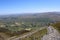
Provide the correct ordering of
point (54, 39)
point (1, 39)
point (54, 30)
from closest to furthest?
point (54, 39), point (54, 30), point (1, 39)

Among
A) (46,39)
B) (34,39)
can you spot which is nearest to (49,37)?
(46,39)

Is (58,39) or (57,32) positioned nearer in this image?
(58,39)

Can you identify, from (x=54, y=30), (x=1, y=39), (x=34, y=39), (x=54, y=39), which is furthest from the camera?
(x=1, y=39)

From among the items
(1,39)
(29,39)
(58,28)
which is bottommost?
(1,39)

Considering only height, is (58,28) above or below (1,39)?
above

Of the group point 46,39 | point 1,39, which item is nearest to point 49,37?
point 46,39

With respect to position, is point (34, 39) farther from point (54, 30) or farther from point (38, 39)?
point (54, 30)

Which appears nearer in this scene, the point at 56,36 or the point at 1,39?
the point at 56,36

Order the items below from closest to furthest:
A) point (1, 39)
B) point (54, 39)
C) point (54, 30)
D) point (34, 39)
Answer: point (54, 39) < point (34, 39) < point (54, 30) < point (1, 39)

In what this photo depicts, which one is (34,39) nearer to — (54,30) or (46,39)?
(46,39)
